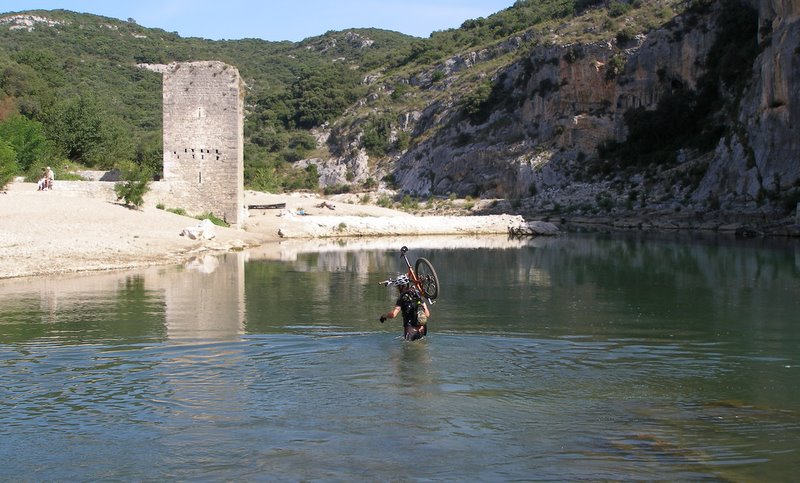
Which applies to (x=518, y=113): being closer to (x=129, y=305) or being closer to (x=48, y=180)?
(x=48, y=180)

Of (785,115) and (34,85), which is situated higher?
(34,85)

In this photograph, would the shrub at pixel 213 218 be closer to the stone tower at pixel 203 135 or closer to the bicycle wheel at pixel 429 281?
the stone tower at pixel 203 135

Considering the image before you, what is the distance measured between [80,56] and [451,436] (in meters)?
103

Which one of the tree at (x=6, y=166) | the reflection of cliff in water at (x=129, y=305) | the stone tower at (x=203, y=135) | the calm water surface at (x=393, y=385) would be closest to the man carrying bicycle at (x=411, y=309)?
the calm water surface at (x=393, y=385)

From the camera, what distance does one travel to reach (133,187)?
32531 millimetres

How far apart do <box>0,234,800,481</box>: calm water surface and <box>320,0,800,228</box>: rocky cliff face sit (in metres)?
25.9

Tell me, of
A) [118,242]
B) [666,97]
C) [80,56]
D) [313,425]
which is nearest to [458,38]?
[80,56]

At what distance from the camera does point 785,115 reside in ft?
135

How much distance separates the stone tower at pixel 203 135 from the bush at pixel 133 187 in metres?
1.46

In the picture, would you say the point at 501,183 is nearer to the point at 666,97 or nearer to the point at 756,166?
the point at 666,97

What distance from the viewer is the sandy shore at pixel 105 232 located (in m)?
23.3

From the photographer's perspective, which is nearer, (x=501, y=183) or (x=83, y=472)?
(x=83, y=472)

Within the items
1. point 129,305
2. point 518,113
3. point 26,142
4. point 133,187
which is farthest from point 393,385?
point 518,113

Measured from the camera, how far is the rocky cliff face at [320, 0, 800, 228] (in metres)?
42.2
